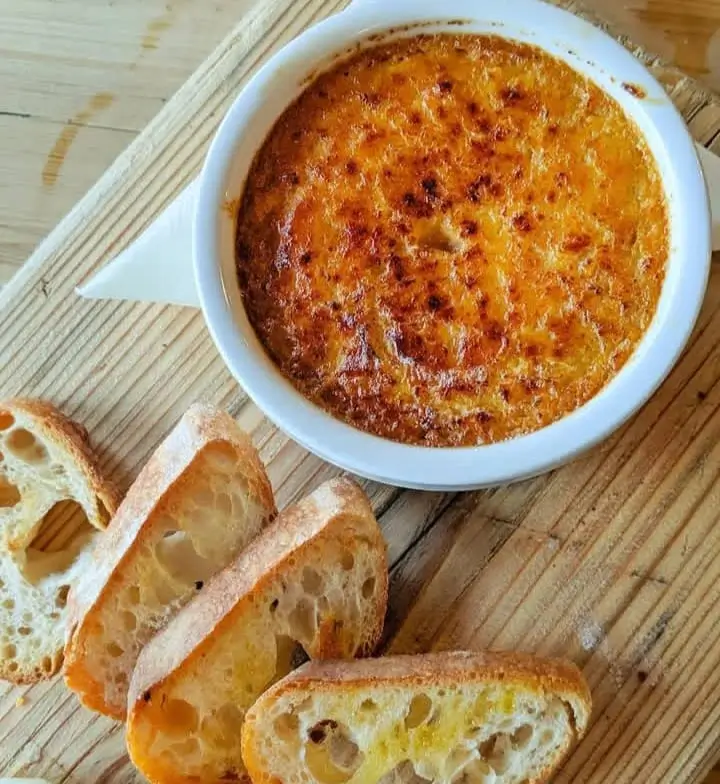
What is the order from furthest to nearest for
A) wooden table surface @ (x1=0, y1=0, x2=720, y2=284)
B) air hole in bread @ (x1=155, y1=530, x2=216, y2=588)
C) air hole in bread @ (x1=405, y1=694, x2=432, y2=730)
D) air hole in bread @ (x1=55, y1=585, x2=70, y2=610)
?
wooden table surface @ (x1=0, y1=0, x2=720, y2=284) → air hole in bread @ (x1=55, y1=585, x2=70, y2=610) → air hole in bread @ (x1=155, y1=530, x2=216, y2=588) → air hole in bread @ (x1=405, y1=694, x2=432, y2=730)

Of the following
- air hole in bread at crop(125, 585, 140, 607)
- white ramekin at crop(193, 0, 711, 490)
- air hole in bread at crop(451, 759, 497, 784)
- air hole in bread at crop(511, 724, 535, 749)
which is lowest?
air hole in bread at crop(125, 585, 140, 607)

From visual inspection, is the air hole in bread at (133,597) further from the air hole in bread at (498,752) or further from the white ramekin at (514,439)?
the air hole in bread at (498,752)

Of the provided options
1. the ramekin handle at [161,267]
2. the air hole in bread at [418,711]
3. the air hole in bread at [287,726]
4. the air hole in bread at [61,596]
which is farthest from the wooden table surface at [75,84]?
the air hole in bread at [418,711]

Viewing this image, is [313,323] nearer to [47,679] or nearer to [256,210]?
[256,210]

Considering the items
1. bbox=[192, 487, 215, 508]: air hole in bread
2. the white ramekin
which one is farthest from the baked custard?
bbox=[192, 487, 215, 508]: air hole in bread

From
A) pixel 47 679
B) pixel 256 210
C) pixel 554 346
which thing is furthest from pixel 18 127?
pixel 554 346

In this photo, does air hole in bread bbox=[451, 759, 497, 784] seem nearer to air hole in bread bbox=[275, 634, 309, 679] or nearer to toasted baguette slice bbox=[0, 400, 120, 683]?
air hole in bread bbox=[275, 634, 309, 679]

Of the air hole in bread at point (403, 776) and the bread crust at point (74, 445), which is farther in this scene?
the bread crust at point (74, 445)
